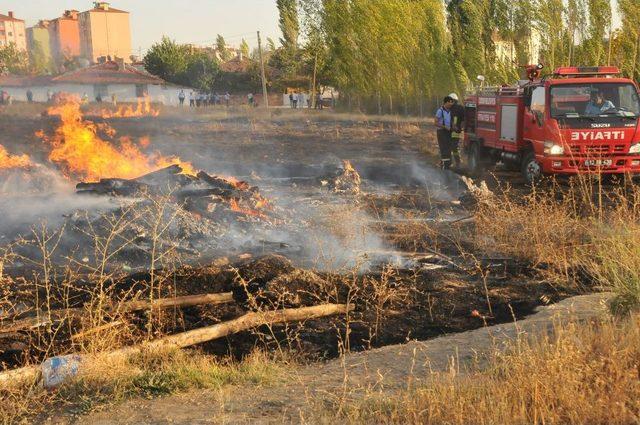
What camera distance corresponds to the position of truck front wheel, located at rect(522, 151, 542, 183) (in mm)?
13070

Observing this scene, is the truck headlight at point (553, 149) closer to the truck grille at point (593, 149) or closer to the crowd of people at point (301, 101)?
the truck grille at point (593, 149)

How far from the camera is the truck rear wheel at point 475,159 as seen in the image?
54.7ft

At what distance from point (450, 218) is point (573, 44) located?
2150 cm

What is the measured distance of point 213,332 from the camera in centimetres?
559

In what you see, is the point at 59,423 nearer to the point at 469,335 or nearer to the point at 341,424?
the point at 341,424

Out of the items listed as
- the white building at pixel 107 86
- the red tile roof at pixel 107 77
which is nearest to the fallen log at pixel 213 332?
the white building at pixel 107 86

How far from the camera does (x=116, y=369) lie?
4.62 meters

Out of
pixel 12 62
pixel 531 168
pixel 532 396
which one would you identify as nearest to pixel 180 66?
pixel 12 62

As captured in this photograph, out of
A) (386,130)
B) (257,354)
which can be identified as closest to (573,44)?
(386,130)

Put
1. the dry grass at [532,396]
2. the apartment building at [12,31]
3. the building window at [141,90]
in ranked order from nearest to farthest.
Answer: the dry grass at [532,396], the building window at [141,90], the apartment building at [12,31]

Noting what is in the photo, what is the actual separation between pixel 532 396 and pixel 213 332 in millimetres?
2974

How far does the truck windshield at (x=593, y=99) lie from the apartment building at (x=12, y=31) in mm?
147800

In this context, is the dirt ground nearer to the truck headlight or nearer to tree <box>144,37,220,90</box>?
the truck headlight

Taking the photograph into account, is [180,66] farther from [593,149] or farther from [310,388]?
[310,388]
